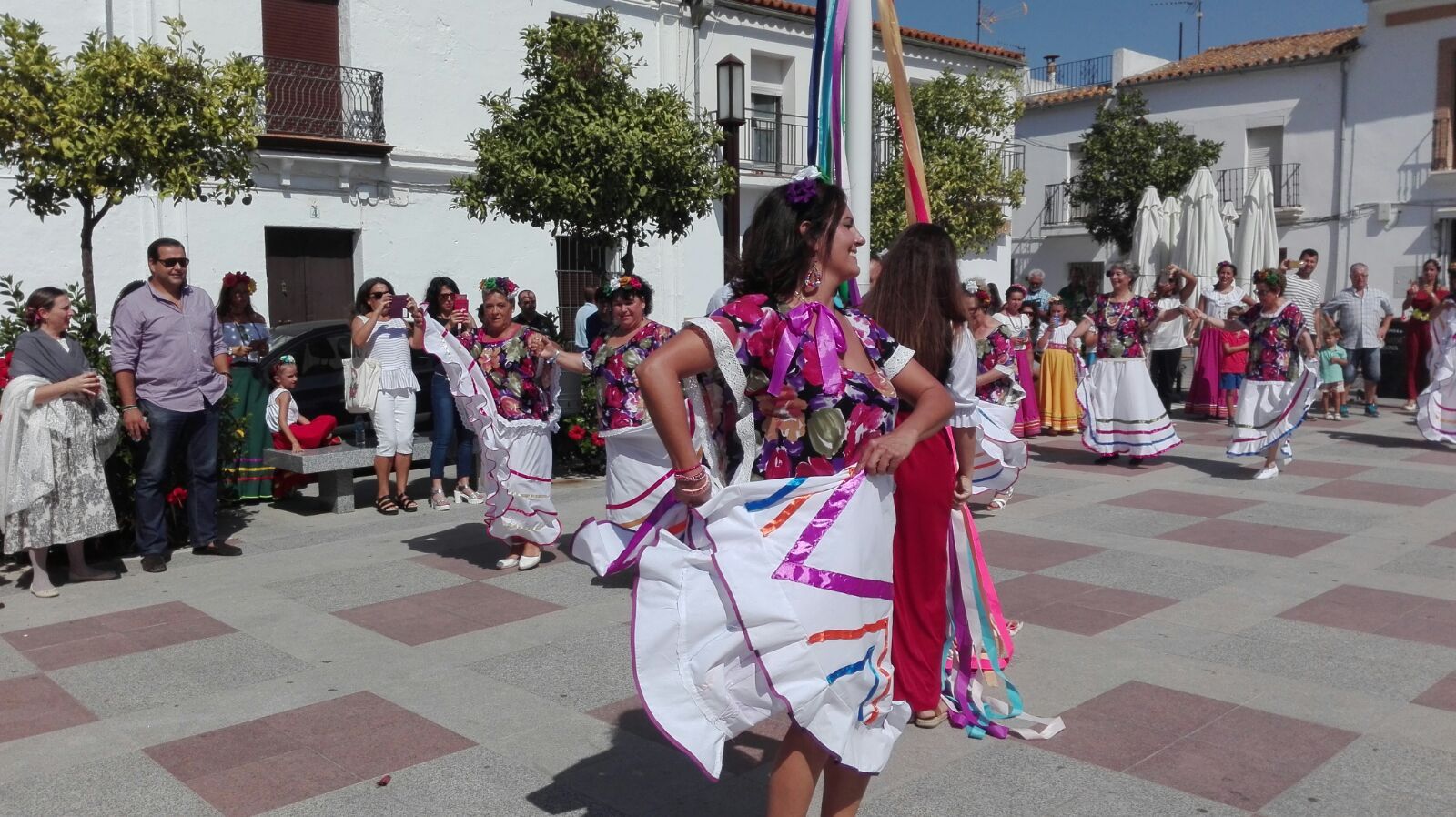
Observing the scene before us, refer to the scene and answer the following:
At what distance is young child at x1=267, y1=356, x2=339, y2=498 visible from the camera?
883 centimetres

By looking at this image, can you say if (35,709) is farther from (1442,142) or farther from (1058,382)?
(1442,142)

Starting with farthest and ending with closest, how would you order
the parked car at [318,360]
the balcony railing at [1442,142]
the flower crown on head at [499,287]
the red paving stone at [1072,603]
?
the balcony railing at [1442,142], the parked car at [318,360], the flower crown on head at [499,287], the red paving stone at [1072,603]

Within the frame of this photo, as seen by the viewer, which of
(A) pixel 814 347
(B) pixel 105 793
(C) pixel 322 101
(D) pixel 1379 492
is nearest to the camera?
(A) pixel 814 347

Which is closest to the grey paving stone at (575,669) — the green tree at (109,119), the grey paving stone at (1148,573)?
the grey paving stone at (1148,573)

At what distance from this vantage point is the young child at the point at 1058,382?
12.8 metres

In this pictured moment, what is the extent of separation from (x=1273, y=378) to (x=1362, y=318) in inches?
234

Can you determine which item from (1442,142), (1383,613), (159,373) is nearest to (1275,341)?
(1383,613)

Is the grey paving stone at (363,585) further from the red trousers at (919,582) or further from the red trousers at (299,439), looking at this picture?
the red trousers at (919,582)

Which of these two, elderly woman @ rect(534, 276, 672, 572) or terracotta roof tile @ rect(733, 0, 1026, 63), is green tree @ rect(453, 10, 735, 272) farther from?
terracotta roof tile @ rect(733, 0, 1026, 63)

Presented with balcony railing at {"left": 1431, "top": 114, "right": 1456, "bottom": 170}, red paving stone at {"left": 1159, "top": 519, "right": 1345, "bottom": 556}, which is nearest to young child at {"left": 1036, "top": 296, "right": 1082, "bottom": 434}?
red paving stone at {"left": 1159, "top": 519, "right": 1345, "bottom": 556}

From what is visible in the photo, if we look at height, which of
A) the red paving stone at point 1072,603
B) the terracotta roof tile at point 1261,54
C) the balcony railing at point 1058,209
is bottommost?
the red paving stone at point 1072,603

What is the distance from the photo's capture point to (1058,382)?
1288 centimetres

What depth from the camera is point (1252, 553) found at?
272 inches

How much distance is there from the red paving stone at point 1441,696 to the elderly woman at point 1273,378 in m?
5.05
